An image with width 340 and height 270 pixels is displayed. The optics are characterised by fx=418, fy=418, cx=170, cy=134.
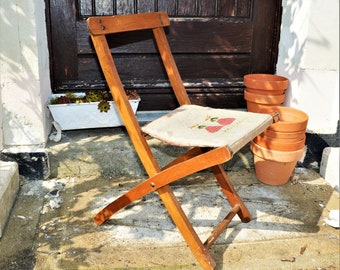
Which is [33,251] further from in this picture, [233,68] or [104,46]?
[233,68]

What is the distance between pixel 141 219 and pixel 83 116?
37.7 inches

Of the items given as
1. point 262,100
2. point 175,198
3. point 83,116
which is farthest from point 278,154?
point 83,116

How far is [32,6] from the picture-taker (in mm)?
2502

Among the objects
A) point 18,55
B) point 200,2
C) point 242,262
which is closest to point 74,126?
point 18,55

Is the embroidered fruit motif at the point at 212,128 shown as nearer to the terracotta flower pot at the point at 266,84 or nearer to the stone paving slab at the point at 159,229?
the stone paving slab at the point at 159,229

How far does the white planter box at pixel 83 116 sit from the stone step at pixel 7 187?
47 cm

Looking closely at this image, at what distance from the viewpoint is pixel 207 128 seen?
1.96 m

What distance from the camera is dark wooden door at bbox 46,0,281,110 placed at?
3082 mm

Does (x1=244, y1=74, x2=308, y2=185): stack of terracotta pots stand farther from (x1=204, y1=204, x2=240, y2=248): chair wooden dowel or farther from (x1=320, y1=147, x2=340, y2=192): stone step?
(x1=204, y1=204, x2=240, y2=248): chair wooden dowel

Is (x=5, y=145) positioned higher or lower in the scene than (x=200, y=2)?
lower

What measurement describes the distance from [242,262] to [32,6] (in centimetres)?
188

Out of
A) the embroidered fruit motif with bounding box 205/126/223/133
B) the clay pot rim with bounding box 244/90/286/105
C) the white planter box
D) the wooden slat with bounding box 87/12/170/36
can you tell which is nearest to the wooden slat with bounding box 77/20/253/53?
the white planter box

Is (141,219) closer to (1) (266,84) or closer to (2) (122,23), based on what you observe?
(2) (122,23)

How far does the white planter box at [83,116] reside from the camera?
2.88 meters
